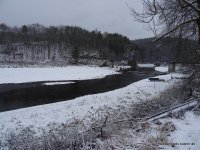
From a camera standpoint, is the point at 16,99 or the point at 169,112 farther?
the point at 16,99

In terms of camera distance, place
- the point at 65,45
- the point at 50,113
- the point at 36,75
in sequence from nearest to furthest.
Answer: the point at 50,113, the point at 36,75, the point at 65,45

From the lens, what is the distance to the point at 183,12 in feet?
24.8

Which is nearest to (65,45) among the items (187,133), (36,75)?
(36,75)

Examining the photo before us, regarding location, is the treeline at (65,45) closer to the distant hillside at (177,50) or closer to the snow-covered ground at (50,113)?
the snow-covered ground at (50,113)

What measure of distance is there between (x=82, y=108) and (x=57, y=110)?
195cm

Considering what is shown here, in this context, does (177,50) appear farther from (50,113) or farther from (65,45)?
(65,45)

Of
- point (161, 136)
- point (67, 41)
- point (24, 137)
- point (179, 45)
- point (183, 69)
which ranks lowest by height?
point (24, 137)

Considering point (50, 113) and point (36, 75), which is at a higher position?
point (36, 75)

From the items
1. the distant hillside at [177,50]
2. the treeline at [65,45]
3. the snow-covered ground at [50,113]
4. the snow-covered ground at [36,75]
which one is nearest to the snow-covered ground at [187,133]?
the distant hillside at [177,50]

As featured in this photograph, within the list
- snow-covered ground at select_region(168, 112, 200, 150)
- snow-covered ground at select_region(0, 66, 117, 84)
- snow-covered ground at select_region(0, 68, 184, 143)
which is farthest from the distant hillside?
snow-covered ground at select_region(0, 66, 117, 84)

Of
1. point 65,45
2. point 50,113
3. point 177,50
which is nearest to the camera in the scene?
point 177,50

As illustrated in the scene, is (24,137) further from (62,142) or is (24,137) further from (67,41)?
(67,41)

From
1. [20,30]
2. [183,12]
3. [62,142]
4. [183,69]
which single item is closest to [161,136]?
[183,69]

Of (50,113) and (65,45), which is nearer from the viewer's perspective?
(50,113)
